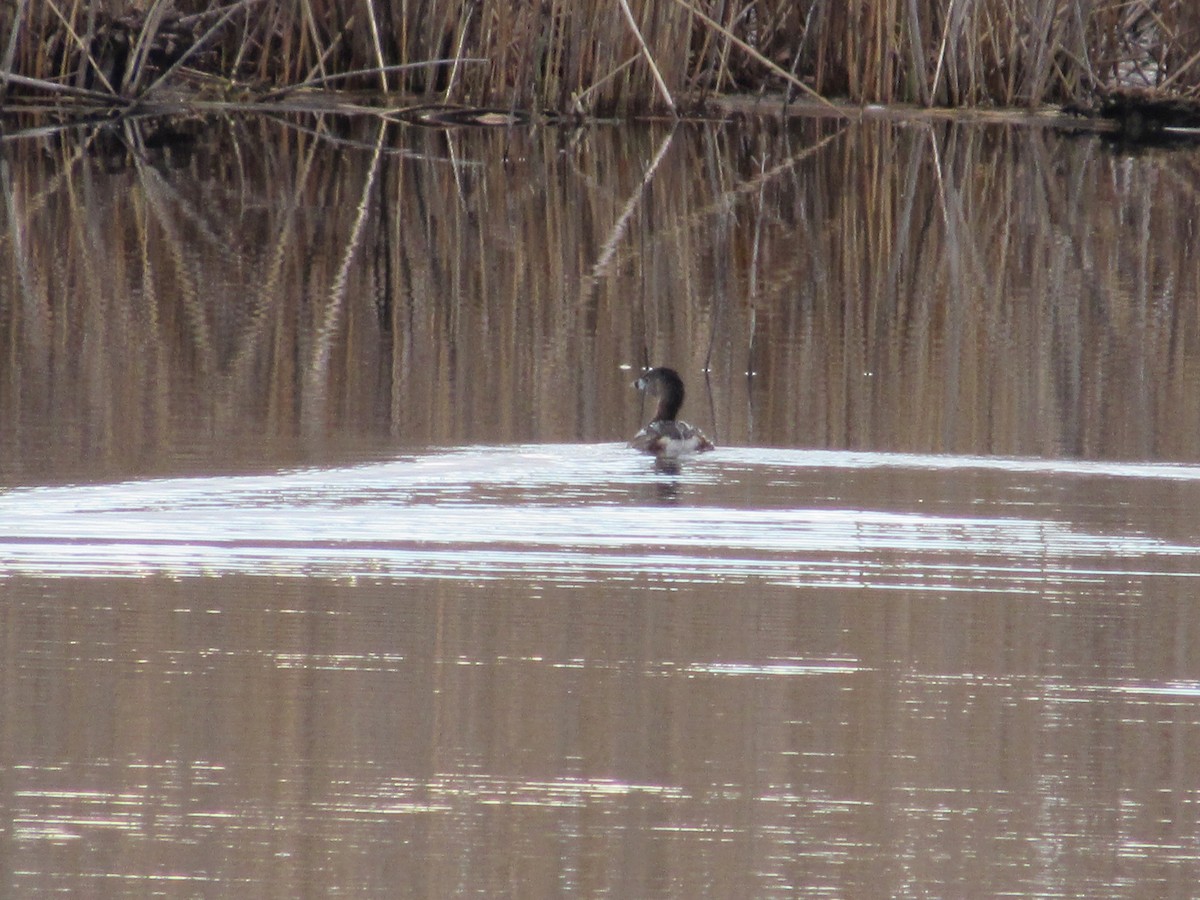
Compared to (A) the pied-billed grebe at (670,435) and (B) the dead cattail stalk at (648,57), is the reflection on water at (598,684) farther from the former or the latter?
(B) the dead cattail stalk at (648,57)

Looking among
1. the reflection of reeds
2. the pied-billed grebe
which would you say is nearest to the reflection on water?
the pied-billed grebe

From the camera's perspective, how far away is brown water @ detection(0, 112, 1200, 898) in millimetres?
3561

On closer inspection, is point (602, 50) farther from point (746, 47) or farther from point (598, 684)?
point (598, 684)

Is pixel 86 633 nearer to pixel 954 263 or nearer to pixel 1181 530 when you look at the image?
pixel 1181 530

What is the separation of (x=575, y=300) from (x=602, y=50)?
346 inches

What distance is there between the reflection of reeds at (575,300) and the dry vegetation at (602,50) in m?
1.62

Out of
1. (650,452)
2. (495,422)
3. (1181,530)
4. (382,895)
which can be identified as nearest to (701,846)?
(382,895)

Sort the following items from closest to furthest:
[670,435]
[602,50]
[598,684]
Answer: [598,684]
[670,435]
[602,50]

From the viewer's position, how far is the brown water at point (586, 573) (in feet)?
11.7

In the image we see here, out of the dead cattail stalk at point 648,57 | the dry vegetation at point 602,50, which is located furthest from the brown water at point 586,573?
the dry vegetation at point 602,50

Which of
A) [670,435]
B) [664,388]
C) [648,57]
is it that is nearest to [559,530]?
[670,435]

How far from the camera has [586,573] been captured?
5191 millimetres

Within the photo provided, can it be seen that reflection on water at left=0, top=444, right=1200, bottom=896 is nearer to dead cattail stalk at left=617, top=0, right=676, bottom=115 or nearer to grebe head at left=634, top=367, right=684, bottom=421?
grebe head at left=634, top=367, right=684, bottom=421

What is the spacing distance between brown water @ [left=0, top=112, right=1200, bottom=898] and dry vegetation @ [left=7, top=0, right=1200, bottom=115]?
668cm
